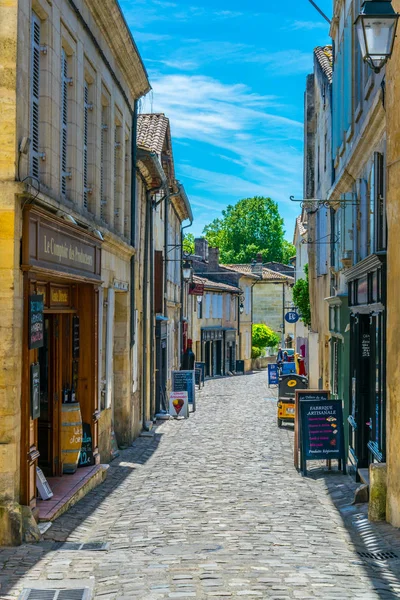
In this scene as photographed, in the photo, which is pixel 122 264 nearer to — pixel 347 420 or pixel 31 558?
pixel 347 420

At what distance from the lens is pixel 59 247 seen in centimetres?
1004

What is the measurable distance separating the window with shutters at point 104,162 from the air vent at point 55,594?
28.8 feet

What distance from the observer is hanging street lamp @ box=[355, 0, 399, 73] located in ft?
24.7

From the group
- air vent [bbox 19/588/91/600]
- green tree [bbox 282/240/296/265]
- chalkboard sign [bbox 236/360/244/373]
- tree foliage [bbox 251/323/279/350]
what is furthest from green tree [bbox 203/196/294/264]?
air vent [bbox 19/588/91/600]

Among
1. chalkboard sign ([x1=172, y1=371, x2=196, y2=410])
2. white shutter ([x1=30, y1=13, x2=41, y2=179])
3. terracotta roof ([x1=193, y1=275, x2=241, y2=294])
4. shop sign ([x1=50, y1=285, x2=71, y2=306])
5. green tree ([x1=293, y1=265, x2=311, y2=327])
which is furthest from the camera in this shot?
terracotta roof ([x1=193, y1=275, x2=241, y2=294])

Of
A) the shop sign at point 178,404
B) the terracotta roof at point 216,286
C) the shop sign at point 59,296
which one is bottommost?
the shop sign at point 178,404

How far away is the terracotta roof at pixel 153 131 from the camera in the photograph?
925 inches

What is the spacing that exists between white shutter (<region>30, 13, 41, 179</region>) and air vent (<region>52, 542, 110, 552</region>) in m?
4.13

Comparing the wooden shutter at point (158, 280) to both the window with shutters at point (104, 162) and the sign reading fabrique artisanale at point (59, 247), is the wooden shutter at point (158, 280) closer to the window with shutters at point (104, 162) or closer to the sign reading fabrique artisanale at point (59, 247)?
the window with shutters at point (104, 162)

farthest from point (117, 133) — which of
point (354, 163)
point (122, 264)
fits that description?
point (354, 163)

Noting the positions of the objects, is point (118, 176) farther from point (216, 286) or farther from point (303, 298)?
point (216, 286)

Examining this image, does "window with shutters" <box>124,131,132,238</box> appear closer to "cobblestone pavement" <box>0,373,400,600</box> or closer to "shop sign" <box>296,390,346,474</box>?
"cobblestone pavement" <box>0,373,400,600</box>

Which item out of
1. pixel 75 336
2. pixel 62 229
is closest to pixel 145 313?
pixel 75 336

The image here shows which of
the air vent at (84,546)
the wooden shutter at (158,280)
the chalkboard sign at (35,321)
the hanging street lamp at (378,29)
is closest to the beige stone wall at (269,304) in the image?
the wooden shutter at (158,280)
